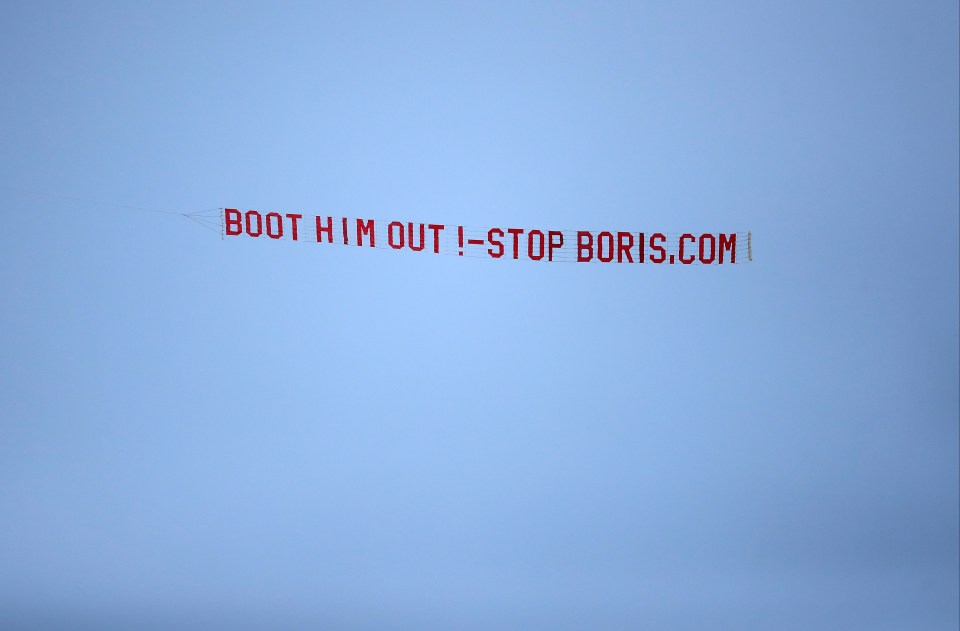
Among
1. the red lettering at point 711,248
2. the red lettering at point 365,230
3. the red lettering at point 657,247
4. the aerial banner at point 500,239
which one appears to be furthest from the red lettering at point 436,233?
the red lettering at point 711,248

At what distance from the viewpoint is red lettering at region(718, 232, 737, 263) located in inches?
55.4

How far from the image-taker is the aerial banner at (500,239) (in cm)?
125

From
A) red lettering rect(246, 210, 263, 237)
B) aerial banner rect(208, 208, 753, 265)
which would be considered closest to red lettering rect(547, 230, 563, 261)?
aerial banner rect(208, 208, 753, 265)

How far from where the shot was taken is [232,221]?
1.24m

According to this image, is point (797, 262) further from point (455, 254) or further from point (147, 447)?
point (147, 447)

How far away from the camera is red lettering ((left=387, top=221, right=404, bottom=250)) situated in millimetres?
1282

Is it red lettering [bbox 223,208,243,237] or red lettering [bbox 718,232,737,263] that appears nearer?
red lettering [bbox 223,208,243,237]

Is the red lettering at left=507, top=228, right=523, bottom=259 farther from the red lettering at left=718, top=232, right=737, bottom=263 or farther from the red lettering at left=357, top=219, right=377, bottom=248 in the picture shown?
the red lettering at left=718, top=232, right=737, bottom=263

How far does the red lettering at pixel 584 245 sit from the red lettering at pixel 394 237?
370mm

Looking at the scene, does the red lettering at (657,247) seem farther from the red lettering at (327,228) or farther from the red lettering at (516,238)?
the red lettering at (327,228)

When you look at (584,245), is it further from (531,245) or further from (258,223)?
(258,223)

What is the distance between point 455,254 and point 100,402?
2.45ft

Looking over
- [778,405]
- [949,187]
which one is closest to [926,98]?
[949,187]

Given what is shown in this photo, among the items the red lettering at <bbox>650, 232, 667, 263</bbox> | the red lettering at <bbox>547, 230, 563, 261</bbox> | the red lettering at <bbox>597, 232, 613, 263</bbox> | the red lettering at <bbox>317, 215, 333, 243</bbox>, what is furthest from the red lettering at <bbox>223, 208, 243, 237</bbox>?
the red lettering at <bbox>650, 232, 667, 263</bbox>
